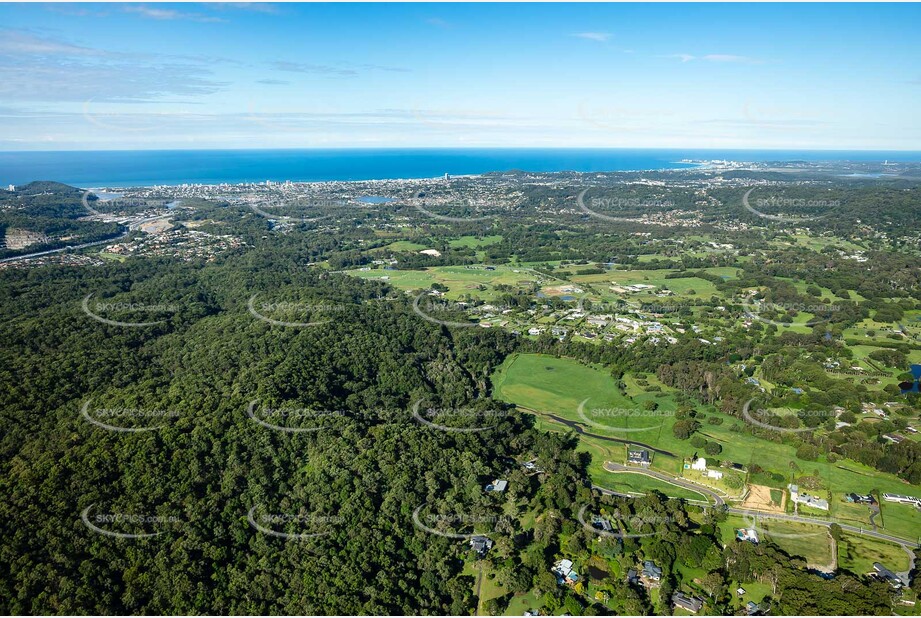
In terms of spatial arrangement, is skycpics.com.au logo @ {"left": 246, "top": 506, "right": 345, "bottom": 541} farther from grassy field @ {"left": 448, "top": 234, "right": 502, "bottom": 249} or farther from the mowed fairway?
grassy field @ {"left": 448, "top": 234, "right": 502, "bottom": 249}

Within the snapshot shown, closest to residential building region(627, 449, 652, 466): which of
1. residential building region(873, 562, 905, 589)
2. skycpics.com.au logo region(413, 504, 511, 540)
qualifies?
skycpics.com.au logo region(413, 504, 511, 540)

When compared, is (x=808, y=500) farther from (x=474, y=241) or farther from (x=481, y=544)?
(x=474, y=241)

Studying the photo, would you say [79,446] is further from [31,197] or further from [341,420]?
[31,197]

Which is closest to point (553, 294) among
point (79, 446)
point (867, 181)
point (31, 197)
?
point (79, 446)

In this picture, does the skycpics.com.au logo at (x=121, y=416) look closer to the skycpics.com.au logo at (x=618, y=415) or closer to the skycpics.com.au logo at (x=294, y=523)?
the skycpics.com.au logo at (x=294, y=523)

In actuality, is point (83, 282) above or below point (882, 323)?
above
